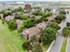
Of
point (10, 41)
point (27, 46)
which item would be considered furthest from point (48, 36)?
point (10, 41)

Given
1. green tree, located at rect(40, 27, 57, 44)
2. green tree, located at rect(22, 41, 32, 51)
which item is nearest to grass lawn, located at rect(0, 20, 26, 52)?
green tree, located at rect(22, 41, 32, 51)

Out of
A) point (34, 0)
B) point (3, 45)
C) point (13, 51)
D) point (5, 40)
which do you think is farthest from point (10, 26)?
point (34, 0)

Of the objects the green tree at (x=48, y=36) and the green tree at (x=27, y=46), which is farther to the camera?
the green tree at (x=48, y=36)

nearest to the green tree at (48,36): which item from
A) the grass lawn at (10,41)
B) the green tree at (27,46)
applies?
the green tree at (27,46)

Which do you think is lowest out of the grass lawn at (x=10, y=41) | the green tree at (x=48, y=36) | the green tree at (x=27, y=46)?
the grass lawn at (x=10, y=41)

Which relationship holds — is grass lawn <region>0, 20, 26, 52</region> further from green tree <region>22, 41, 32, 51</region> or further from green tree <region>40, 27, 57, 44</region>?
green tree <region>40, 27, 57, 44</region>

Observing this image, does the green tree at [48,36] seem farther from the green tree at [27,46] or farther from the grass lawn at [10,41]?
the grass lawn at [10,41]

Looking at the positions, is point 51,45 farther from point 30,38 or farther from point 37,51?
point 37,51

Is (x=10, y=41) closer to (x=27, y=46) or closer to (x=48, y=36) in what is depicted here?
(x=27, y=46)

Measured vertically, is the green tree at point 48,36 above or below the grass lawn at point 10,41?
above
